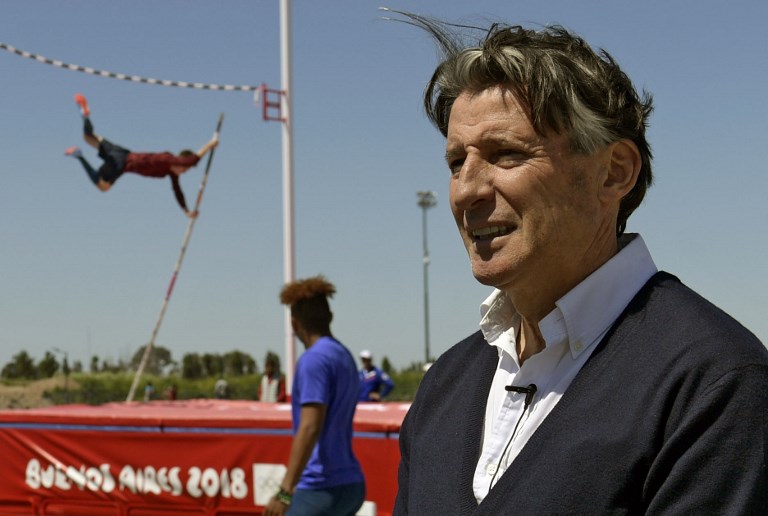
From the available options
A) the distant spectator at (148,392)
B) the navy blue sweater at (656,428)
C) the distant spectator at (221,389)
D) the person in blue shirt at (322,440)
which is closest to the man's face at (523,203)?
the navy blue sweater at (656,428)

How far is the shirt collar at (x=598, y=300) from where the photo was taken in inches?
65.2

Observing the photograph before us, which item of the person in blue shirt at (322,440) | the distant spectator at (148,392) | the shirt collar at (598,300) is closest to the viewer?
the shirt collar at (598,300)

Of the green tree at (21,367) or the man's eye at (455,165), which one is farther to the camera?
the green tree at (21,367)

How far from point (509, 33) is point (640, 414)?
28.0 inches

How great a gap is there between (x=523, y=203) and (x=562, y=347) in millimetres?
249

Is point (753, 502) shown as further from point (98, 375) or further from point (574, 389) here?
point (98, 375)

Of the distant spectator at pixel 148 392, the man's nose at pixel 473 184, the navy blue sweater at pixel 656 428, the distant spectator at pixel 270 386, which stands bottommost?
the distant spectator at pixel 148 392

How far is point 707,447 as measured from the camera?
139 cm

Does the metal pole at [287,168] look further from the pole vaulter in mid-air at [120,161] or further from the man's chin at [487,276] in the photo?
the man's chin at [487,276]

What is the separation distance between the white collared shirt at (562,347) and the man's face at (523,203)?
5cm

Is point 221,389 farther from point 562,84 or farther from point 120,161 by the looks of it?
point 562,84

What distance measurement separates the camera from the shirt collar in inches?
65.2

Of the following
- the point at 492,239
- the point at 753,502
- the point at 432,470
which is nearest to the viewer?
the point at 753,502

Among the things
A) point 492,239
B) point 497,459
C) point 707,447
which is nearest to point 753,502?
point 707,447
